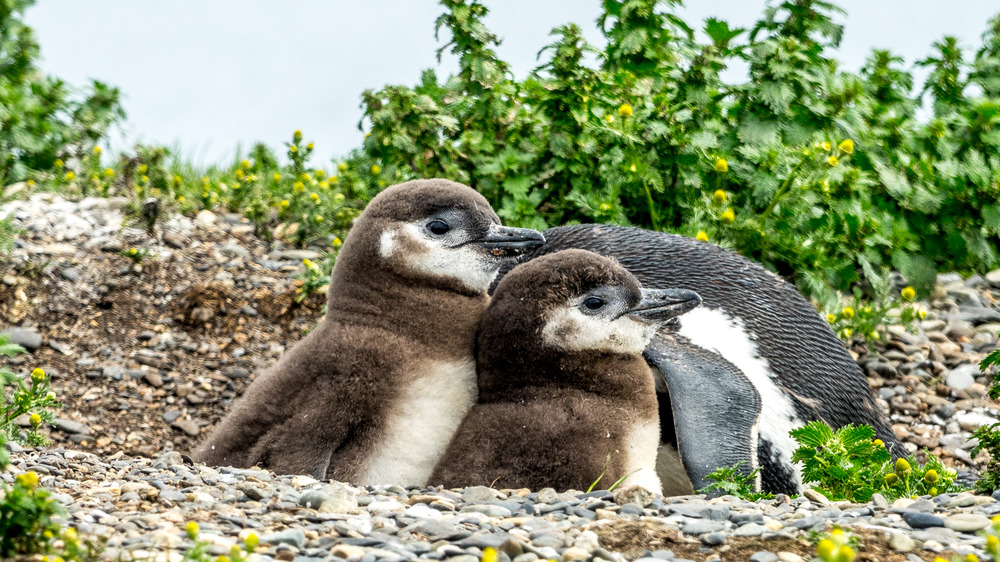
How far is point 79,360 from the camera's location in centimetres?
588

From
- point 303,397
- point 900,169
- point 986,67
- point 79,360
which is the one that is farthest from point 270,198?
point 986,67

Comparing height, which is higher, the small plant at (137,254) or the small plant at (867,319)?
the small plant at (867,319)

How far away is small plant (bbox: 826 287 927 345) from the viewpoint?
6512 millimetres

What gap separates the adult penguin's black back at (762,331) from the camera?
4207mm

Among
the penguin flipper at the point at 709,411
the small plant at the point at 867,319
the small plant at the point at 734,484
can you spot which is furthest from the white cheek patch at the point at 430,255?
the small plant at the point at 867,319

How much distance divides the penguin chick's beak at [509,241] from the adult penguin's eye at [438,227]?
129 mm

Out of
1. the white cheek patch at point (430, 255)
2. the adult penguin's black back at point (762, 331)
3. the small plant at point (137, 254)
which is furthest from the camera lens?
the small plant at point (137, 254)

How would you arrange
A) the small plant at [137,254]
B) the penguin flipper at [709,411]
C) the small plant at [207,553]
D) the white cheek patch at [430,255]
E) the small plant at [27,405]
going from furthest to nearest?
the small plant at [137,254], the white cheek patch at [430,255], the penguin flipper at [709,411], the small plant at [27,405], the small plant at [207,553]

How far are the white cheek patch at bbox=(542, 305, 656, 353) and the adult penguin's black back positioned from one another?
1.51 feet

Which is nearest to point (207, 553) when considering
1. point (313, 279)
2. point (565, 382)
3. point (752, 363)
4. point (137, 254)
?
point (565, 382)

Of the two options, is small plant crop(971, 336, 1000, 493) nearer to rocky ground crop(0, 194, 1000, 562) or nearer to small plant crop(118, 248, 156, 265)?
rocky ground crop(0, 194, 1000, 562)

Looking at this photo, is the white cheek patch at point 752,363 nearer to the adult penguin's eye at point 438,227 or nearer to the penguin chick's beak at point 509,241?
the penguin chick's beak at point 509,241

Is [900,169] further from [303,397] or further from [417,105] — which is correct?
[303,397]

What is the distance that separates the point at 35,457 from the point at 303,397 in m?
0.90
